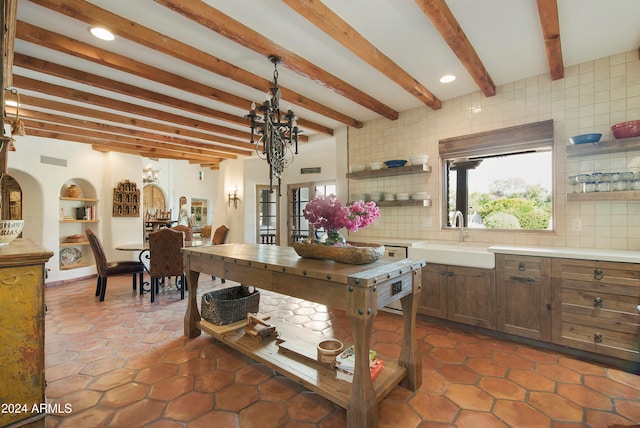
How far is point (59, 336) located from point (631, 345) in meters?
5.04

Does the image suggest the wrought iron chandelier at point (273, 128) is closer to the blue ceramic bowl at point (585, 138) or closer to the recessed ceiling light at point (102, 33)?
the recessed ceiling light at point (102, 33)

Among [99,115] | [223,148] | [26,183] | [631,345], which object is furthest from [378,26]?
[26,183]

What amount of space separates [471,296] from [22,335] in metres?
3.42

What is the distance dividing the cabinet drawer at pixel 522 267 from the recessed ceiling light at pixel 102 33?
12.7 feet

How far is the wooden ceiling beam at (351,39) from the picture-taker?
1.94 m

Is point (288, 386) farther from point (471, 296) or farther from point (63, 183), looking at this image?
point (63, 183)

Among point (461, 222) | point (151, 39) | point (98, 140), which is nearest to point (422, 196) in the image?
point (461, 222)

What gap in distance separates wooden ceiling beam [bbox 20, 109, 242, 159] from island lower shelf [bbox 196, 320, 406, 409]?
3895 mm

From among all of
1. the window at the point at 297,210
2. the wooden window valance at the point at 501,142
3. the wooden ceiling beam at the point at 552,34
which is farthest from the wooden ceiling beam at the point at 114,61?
the window at the point at 297,210

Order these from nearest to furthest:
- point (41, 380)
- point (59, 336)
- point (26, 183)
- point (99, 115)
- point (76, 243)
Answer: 1. point (41, 380)
2. point (59, 336)
3. point (99, 115)
4. point (26, 183)
5. point (76, 243)

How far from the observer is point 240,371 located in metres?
2.25

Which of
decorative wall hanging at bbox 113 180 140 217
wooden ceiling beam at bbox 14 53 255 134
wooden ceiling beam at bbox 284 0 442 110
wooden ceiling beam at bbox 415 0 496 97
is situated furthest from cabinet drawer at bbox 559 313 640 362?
decorative wall hanging at bbox 113 180 140 217

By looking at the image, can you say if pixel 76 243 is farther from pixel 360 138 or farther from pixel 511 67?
pixel 511 67

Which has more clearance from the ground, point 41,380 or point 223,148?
point 223,148
